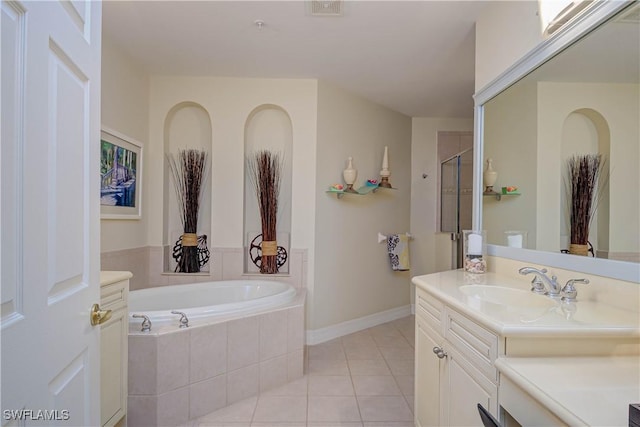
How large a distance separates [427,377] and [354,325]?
1996mm

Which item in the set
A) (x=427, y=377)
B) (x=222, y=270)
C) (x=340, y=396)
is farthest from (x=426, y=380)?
(x=222, y=270)

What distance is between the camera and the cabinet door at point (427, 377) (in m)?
1.50

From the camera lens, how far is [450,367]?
1.36 m

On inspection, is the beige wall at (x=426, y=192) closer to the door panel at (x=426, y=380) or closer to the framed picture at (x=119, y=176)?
the door panel at (x=426, y=380)

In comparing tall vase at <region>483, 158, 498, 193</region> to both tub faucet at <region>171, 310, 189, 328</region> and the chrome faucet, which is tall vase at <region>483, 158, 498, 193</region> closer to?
the chrome faucet

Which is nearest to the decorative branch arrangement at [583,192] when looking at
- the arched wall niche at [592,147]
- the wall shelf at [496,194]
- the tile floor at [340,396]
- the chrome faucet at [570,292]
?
the arched wall niche at [592,147]

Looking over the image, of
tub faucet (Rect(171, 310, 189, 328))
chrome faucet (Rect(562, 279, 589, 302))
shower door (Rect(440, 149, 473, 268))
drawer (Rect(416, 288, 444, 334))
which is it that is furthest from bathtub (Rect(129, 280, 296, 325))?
shower door (Rect(440, 149, 473, 268))

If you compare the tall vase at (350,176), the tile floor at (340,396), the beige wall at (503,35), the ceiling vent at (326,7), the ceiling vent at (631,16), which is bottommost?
the tile floor at (340,396)

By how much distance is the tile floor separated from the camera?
196 centimetres

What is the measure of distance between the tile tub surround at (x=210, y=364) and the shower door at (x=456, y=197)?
194 centimetres

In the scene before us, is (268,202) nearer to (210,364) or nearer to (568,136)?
(210,364)

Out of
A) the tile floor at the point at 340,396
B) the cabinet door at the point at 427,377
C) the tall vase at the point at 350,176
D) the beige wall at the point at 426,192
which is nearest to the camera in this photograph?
the cabinet door at the point at 427,377

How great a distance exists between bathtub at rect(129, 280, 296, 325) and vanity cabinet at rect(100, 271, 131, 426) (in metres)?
0.44

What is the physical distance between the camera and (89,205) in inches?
39.5
